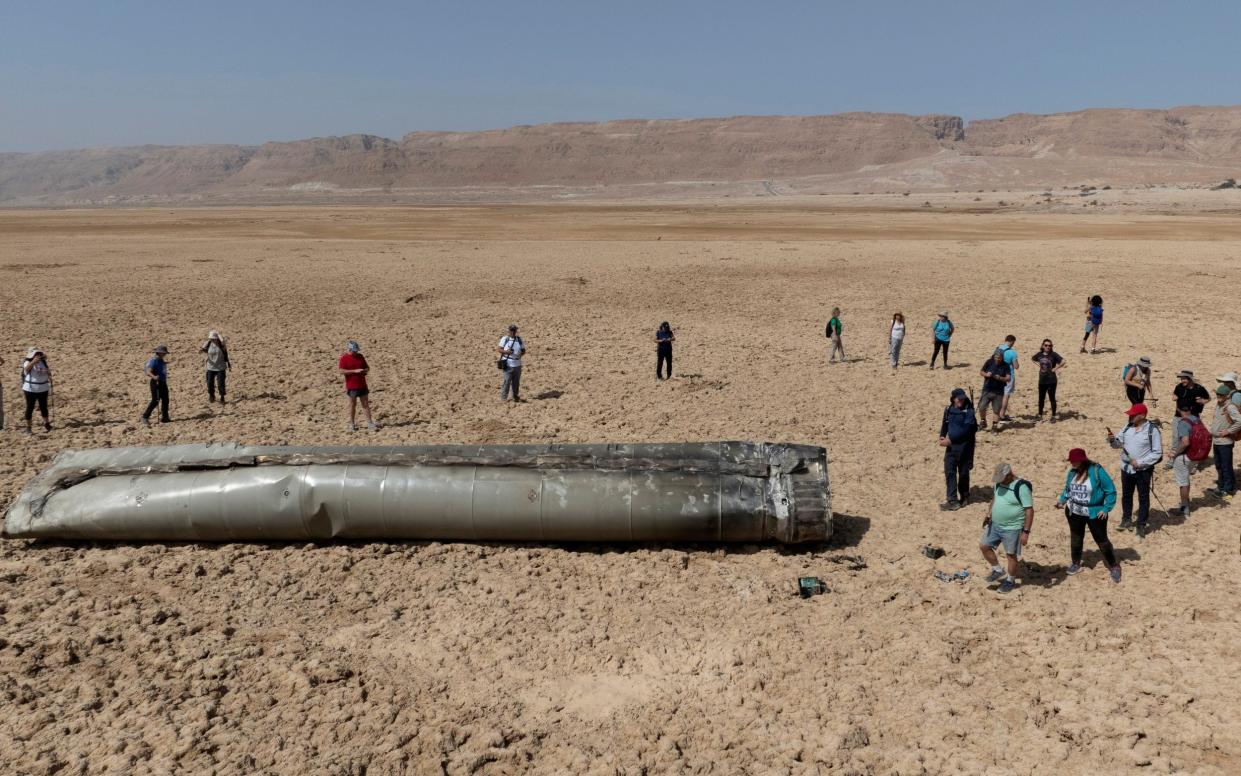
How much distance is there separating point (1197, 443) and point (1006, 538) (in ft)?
12.1

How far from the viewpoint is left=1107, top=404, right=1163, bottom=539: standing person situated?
9523mm

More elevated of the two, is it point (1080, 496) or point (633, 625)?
point (1080, 496)

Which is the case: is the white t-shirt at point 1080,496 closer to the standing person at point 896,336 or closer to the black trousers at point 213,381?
the standing person at point 896,336

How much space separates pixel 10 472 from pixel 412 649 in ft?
28.2

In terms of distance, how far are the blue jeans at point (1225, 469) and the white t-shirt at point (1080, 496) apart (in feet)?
12.3

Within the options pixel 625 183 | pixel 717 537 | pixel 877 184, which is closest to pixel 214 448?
pixel 717 537

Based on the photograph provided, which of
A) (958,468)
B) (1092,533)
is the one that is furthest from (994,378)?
(1092,533)

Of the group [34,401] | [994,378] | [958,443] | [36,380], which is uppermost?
[36,380]

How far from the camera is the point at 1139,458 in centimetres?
963

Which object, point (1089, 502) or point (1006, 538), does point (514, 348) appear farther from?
point (1089, 502)

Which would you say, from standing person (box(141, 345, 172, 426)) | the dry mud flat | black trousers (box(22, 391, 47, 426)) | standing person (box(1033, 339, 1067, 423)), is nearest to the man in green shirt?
the dry mud flat

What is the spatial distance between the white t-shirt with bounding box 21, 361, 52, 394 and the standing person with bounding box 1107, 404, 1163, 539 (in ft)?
53.8

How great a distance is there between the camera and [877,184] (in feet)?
524

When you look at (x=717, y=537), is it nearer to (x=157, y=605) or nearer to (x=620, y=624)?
(x=620, y=624)
